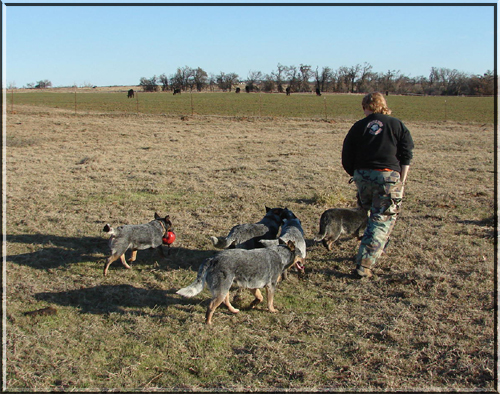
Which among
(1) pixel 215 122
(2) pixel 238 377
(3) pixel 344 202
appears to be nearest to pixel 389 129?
(2) pixel 238 377

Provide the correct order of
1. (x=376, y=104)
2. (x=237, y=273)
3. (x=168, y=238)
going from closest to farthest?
(x=237, y=273) < (x=376, y=104) < (x=168, y=238)

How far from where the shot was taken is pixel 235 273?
13.4 ft

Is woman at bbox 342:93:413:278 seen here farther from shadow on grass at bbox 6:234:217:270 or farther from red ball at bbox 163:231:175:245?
red ball at bbox 163:231:175:245

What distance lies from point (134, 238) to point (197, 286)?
176 centimetres

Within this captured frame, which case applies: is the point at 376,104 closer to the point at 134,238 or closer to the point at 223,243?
the point at 223,243

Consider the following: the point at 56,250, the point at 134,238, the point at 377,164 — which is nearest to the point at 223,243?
the point at 134,238

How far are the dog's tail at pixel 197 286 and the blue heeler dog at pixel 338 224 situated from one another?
7.25 feet

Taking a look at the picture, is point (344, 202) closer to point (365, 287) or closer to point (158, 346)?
Answer: point (365, 287)

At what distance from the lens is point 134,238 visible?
212 inches

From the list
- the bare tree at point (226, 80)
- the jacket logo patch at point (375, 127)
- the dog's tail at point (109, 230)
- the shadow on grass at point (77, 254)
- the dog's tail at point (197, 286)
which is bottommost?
the shadow on grass at point (77, 254)

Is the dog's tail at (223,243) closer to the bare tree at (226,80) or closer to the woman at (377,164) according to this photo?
the woman at (377,164)

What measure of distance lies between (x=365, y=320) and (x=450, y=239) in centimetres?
285

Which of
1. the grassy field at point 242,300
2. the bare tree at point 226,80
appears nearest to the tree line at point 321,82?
the bare tree at point 226,80

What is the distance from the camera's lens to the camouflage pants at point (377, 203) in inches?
194
